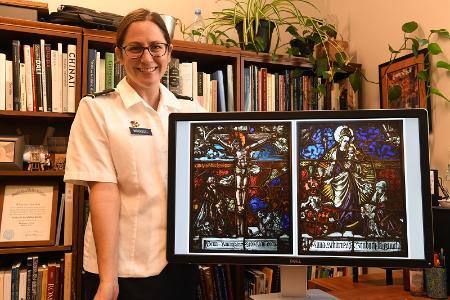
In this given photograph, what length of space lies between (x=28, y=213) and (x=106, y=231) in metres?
0.69

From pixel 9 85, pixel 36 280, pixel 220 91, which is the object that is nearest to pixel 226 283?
pixel 36 280

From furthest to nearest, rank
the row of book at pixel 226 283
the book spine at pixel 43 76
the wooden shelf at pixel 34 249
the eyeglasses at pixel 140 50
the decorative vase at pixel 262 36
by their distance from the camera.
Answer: the decorative vase at pixel 262 36 < the row of book at pixel 226 283 < the book spine at pixel 43 76 < the wooden shelf at pixel 34 249 < the eyeglasses at pixel 140 50

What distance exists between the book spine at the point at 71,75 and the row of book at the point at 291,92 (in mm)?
727

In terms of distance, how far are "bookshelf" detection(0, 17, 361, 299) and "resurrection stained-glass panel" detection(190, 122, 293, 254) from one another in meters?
0.75

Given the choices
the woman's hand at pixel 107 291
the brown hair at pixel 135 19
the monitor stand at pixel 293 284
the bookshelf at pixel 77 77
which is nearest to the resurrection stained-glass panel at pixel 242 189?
the monitor stand at pixel 293 284

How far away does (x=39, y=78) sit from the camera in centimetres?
142

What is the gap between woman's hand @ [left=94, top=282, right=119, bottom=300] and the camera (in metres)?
0.83

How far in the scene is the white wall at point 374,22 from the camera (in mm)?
1518

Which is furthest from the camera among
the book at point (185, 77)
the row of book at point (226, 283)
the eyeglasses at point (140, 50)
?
the book at point (185, 77)

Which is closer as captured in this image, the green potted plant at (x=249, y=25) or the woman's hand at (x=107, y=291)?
the woman's hand at (x=107, y=291)

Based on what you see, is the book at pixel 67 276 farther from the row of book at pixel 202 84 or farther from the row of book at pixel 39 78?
the row of book at pixel 202 84

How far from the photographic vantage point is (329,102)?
6.22 ft

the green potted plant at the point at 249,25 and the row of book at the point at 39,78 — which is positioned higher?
the green potted plant at the point at 249,25

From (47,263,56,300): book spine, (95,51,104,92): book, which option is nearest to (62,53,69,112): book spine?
(95,51,104,92): book
